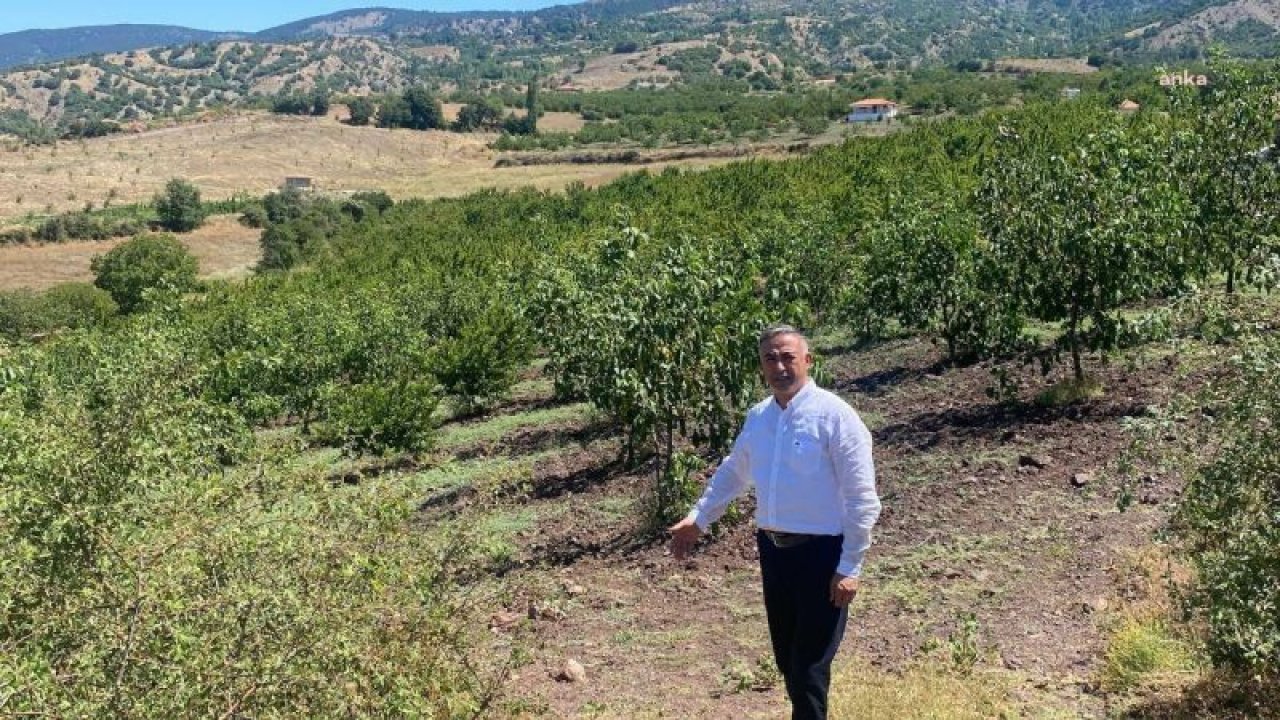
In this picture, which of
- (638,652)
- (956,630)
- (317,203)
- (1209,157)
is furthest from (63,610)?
(317,203)

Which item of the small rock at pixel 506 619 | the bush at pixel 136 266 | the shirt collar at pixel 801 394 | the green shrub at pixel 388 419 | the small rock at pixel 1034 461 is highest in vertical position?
the shirt collar at pixel 801 394

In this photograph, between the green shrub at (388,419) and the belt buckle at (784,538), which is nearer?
the belt buckle at (784,538)

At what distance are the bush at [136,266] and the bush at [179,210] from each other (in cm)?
1762

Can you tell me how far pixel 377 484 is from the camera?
4.81m

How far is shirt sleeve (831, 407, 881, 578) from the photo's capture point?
3.89 m

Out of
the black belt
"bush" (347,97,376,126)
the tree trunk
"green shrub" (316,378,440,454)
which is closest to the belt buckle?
the black belt

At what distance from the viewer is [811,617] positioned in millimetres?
4035

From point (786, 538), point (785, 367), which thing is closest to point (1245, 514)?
point (786, 538)

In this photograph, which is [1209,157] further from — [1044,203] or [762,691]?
[762,691]

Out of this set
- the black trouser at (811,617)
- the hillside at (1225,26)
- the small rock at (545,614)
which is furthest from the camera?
the hillside at (1225,26)

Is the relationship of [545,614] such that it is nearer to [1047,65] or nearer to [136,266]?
[136,266]

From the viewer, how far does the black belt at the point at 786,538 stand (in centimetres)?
405

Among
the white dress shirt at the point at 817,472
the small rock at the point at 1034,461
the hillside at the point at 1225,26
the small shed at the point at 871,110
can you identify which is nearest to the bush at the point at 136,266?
the small rock at the point at 1034,461

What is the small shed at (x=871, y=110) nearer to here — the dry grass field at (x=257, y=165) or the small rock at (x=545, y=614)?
the dry grass field at (x=257, y=165)
